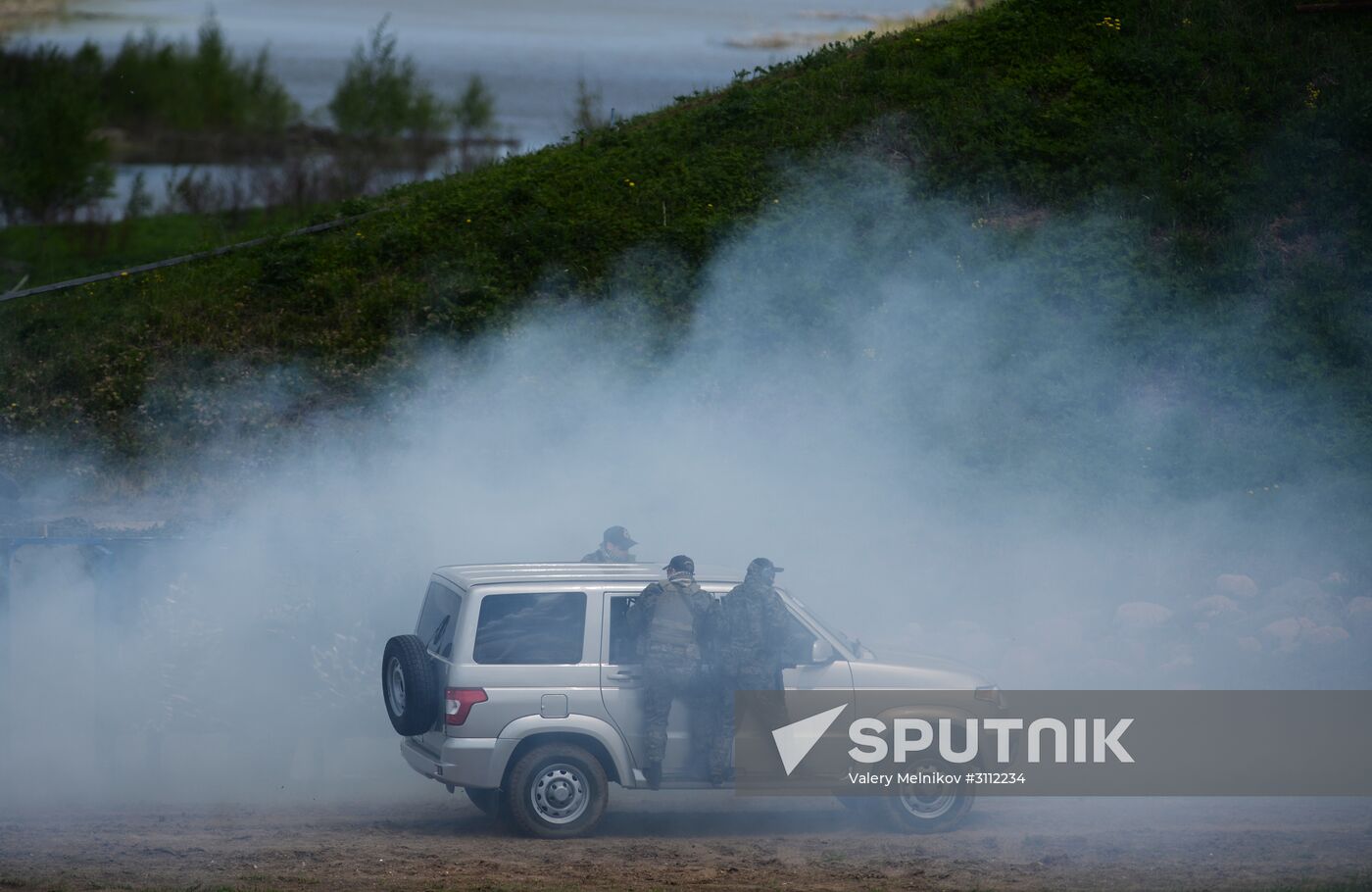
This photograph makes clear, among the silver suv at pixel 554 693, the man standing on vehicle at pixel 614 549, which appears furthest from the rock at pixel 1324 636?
the man standing on vehicle at pixel 614 549

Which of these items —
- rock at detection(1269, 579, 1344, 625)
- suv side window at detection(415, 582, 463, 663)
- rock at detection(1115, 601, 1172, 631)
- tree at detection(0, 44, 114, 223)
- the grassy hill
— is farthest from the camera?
tree at detection(0, 44, 114, 223)

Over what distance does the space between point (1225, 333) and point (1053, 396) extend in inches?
102

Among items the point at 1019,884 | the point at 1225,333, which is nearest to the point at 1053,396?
the point at 1225,333

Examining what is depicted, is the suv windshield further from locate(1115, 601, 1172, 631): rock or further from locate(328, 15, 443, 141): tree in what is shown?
locate(328, 15, 443, 141): tree

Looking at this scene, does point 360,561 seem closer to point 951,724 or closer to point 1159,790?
point 951,724

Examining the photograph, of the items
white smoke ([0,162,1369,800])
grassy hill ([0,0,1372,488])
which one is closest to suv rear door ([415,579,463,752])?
white smoke ([0,162,1369,800])

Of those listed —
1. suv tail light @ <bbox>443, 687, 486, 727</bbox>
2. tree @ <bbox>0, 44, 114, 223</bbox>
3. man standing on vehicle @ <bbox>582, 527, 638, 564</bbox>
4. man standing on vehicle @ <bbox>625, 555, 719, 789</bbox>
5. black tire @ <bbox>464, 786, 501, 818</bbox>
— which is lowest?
black tire @ <bbox>464, 786, 501, 818</bbox>

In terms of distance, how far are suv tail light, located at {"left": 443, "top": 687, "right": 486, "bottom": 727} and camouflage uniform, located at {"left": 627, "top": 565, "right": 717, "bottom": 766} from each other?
103 centimetres

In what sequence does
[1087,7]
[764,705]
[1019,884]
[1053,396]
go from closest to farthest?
[1019,884], [764,705], [1053,396], [1087,7]

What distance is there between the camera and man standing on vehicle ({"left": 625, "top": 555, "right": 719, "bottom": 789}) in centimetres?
859

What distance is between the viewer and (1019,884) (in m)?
7.74

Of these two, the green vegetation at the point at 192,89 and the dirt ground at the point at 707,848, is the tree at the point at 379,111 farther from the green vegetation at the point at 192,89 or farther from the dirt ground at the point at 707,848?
the dirt ground at the point at 707,848

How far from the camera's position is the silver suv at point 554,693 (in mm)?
8477

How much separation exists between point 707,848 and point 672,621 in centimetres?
142
